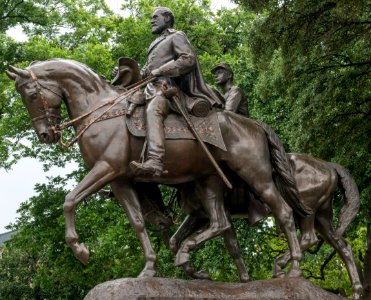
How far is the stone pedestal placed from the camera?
9.27m

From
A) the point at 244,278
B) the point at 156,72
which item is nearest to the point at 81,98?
the point at 156,72

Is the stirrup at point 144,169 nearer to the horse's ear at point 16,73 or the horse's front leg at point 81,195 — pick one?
the horse's front leg at point 81,195

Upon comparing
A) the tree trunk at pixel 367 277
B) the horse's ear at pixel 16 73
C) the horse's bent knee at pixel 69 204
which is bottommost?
the tree trunk at pixel 367 277

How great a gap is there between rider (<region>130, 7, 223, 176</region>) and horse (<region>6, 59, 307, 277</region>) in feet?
1.04

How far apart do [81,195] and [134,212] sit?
0.80 meters

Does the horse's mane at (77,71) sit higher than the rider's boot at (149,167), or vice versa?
the horse's mane at (77,71)

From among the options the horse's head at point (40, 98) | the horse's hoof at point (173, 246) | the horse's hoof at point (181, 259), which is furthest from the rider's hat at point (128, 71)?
the horse's hoof at point (181, 259)

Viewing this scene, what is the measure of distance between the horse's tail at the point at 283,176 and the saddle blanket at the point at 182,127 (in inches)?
36.9

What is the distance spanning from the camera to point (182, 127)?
10.2 metres

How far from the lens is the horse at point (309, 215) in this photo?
11.0 metres

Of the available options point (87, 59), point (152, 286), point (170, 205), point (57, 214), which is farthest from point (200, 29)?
point (152, 286)

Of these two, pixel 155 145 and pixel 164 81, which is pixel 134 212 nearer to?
pixel 155 145

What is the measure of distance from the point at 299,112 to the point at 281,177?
8839mm

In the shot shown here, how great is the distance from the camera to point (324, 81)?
63.2 ft
